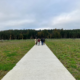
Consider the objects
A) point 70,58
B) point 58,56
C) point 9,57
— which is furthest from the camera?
point 58,56

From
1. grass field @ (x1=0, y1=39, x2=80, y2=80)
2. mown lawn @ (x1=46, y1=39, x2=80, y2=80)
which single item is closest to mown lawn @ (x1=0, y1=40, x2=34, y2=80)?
grass field @ (x1=0, y1=39, x2=80, y2=80)

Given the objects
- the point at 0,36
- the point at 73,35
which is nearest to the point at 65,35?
the point at 73,35

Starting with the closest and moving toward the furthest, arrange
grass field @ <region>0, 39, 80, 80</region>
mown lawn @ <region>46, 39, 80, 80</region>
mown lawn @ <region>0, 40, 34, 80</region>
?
1. mown lawn @ <region>46, 39, 80, 80</region>
2. grass field @ <region>0, 39, 80, 80</region>
3. mown lawn @ <region>0, 40, 34, 80</region>

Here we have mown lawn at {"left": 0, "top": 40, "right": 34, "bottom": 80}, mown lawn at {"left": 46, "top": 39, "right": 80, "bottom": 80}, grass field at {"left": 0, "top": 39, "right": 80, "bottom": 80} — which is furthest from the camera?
mown lawn at {"left": 0, "top": 40, "right": 34, "bottom": 80}

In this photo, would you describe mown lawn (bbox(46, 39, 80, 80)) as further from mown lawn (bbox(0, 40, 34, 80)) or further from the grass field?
mown lawn (bbox(0, 40, 34, 80))

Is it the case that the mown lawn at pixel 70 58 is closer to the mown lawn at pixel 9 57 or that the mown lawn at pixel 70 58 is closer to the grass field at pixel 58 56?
the grass field at pixel 58 56

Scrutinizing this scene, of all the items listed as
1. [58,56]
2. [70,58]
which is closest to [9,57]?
[58,56]

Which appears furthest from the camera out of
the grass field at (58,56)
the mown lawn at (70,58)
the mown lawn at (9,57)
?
the mown lawn at (9,57)

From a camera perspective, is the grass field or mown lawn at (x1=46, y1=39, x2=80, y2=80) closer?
mown lawn at (x1=46, y1=39, x2=80, y2=80)

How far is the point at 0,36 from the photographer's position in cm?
11519

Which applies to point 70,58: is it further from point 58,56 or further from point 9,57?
point 9,57

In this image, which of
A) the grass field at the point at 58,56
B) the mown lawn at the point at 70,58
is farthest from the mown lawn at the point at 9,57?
the mown lawn at the point at 70,58

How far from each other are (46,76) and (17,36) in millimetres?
117770

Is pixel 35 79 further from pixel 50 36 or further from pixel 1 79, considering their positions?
pixel 50 36
